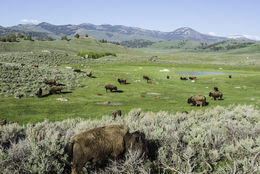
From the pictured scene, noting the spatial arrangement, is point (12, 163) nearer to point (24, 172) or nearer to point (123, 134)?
point (24, 172)

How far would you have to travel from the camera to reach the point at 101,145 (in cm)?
529

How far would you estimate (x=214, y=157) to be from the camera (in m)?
6.19

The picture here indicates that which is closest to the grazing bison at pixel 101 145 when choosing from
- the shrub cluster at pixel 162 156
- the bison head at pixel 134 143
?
the bison head at pixel 134 143

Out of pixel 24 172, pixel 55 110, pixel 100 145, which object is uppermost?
pixel 100 145

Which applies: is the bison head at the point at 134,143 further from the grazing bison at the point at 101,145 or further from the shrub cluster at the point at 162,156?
the shrub cluster at the point at 162,156

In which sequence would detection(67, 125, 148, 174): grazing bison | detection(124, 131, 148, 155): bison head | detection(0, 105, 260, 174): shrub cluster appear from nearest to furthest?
detection(67, 125, 148, 174): grazing bison, detection(0, 105, 260, 174): shrub cluster, detection(124, 131, 148, 155): bison head

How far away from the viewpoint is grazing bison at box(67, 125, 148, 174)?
5.03 meters

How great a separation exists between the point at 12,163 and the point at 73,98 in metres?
17.9

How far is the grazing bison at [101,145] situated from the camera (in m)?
5.03

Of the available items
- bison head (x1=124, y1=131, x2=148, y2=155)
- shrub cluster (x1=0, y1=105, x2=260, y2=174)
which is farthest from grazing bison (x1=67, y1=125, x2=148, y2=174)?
shrub cluster (x1=0, y1=105, x2=260, y2=174)

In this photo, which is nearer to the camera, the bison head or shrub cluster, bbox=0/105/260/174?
shrub cluster, bbox=0/105/260/174

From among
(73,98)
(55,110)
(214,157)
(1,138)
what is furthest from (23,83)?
(214,157)

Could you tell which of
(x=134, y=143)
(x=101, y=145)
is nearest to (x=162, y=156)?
(x=134, y=143)

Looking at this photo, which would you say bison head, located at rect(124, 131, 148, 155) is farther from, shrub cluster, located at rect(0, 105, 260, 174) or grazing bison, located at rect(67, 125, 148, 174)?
shrub cluster, located at rect(0, 105, 260, 174)
